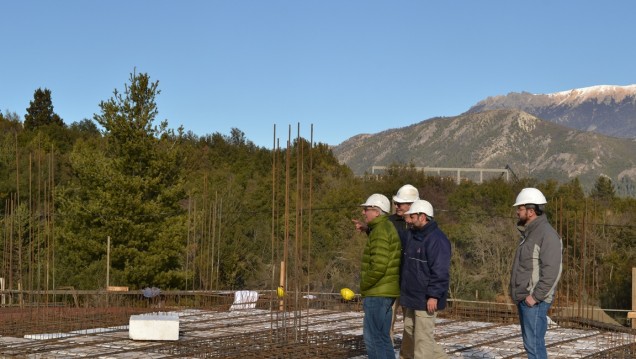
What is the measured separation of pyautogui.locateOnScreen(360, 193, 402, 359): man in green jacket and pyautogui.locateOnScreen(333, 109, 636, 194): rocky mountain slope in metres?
99.9

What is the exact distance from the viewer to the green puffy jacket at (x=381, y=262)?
6387 millimetres

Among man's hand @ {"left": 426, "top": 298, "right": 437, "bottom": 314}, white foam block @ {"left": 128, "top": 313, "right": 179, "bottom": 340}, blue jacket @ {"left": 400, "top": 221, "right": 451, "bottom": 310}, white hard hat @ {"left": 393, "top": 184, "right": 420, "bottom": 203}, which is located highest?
white hard hat @ {"left": 393, "top": 184, "right": 420, "bottom": 203}

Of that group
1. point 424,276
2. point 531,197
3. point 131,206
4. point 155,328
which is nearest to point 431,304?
point 424,276

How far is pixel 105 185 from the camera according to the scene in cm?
2164

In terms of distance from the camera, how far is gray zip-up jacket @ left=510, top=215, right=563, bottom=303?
6.05m

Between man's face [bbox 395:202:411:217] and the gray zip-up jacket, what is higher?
man's face [bbox 395:202:411:217]

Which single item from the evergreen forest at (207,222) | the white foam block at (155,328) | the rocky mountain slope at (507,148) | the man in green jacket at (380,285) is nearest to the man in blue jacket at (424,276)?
the man in green jacket at (380,285)

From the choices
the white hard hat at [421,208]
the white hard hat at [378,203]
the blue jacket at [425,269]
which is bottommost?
the blue jacket at [425,269]

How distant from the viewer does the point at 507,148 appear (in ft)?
374

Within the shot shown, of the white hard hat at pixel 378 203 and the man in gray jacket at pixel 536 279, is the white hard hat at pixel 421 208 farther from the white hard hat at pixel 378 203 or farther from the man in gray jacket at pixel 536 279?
the man in gray jacket at pixel 536 279

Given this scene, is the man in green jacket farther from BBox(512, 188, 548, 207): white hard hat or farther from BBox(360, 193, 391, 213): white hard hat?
BBox(512, 188, 548, 207): white hard hat

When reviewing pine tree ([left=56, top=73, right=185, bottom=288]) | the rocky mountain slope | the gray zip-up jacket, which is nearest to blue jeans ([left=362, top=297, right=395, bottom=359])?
the gray zip-up jacket

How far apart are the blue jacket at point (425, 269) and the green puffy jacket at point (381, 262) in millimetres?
90

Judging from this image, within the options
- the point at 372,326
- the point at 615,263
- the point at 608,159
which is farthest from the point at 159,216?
the point at 608,159
